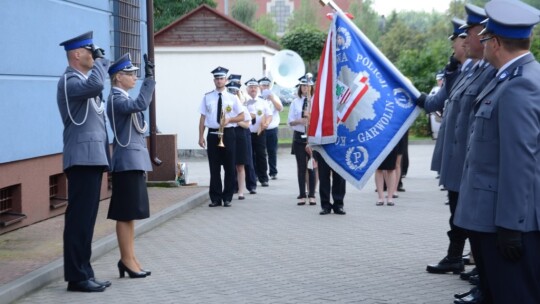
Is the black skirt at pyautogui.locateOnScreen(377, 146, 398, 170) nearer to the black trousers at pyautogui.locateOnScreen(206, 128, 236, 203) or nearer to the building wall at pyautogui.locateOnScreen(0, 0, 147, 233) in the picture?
the black trousers at pyautogui.locateOnScreen(206, 128, 236, 203)

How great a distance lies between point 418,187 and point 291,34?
152 feet

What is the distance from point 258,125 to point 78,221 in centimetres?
1091

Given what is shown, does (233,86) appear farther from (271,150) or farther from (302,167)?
(271,150)

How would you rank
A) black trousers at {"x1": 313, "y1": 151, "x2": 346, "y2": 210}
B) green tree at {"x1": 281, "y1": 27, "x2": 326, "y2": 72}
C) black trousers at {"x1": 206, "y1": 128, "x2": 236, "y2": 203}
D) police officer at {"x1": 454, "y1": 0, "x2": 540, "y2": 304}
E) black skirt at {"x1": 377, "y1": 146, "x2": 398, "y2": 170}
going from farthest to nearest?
green tree at {"x1": 281, "y1": 27, "x2": 326, "y2": 72}, black trousers at {"x1": 206, "y1": 128, "x2": 236, "y2": 203}, black skirt at {"x1": 377, "y1": 146, "x2": 398, "y2": 170}, black trousers at {"x1": 313, "y1": 151, "x2": 346, "y2": 210}, police officer at {"x1": 454, "y1": 0, "x2": 540, "y2": 304}

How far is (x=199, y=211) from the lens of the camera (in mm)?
15391

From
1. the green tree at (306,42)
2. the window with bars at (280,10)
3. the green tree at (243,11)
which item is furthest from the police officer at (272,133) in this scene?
the window with bars at (280,10)

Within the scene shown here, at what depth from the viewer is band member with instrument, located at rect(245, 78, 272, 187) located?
19578mm

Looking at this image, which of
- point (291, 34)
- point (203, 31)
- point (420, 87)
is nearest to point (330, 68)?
point (203, 31)

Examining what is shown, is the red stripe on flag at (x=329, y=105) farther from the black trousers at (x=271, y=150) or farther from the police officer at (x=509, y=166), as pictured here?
the black trousers at (x=271, y=150)

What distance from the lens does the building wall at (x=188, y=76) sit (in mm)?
28797

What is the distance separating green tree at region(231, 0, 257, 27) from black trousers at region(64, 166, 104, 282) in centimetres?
8656

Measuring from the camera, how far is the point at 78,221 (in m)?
8.90

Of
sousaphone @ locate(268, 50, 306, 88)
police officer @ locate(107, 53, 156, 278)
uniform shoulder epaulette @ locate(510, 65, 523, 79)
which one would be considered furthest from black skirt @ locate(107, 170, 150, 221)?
sousaphone @ locate(268, 50, 306, 88)

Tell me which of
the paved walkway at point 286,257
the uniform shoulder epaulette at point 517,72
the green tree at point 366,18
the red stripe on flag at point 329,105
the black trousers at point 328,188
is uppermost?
the green tree at point 366,18
